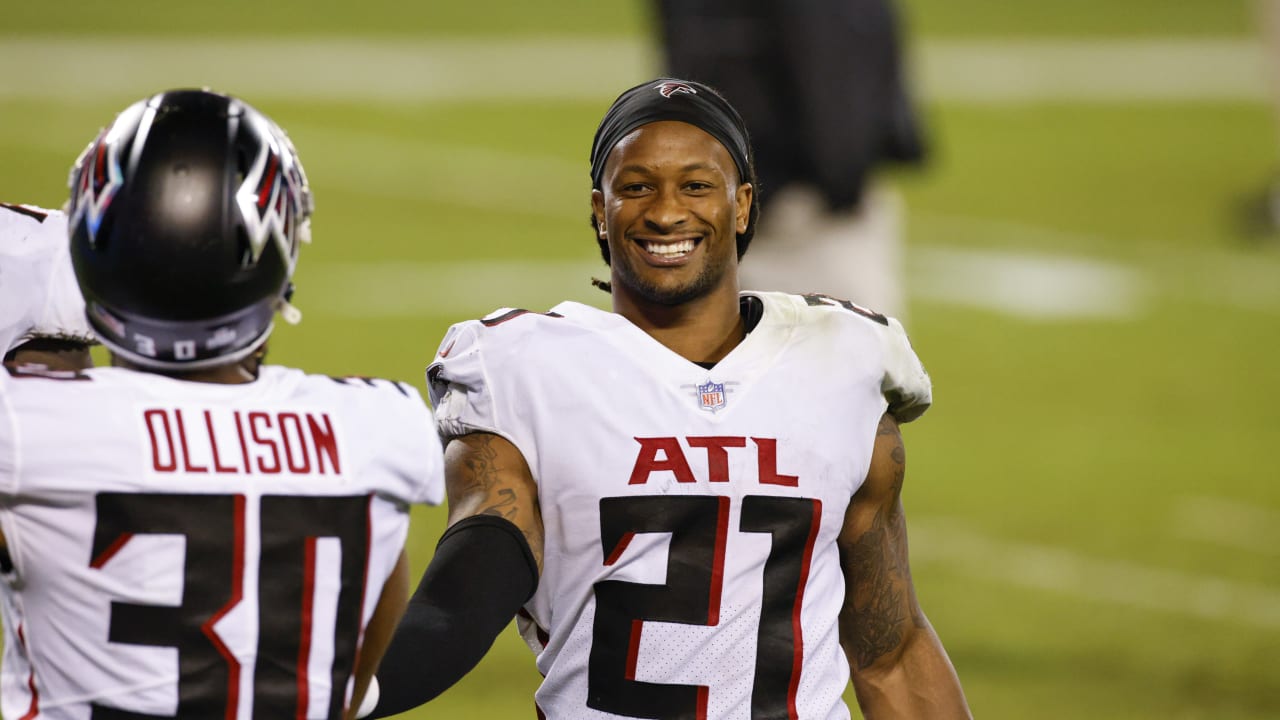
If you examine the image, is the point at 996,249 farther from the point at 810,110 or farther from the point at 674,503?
the point at 674,503

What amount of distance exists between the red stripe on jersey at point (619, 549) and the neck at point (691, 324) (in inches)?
13.2

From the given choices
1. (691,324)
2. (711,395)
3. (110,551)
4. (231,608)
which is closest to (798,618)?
(711,395)

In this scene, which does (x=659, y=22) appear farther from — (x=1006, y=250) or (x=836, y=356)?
(x=1006, y=250)

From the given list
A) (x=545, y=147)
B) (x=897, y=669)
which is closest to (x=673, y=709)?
(x=897, y=669)

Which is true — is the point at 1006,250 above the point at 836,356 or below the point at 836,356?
below

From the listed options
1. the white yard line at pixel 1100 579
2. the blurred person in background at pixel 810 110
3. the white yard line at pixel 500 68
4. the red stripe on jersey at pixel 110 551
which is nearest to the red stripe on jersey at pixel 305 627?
the red stripe on jersey at pixel 110 551

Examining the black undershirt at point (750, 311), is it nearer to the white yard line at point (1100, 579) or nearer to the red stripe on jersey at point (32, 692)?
the red stripe on jersey at point (32, 692)

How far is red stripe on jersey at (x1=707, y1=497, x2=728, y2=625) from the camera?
294 centimetres

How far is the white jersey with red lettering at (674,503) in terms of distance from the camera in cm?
295

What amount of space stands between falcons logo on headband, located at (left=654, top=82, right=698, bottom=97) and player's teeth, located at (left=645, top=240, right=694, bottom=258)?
0.81 ft

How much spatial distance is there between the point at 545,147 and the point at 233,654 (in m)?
16.4

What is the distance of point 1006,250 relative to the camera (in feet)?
48.1

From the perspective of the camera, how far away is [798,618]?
299 centimetres

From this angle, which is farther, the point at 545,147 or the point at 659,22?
the point at 545,147
